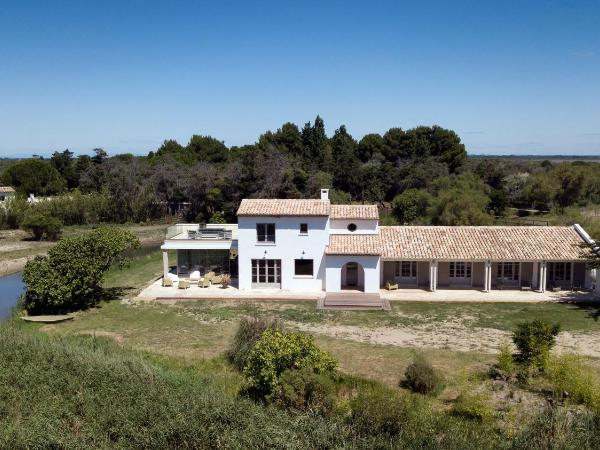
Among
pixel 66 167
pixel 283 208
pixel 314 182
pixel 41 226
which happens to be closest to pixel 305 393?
pixel 283 208

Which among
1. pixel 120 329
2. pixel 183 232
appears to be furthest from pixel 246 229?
pixel 120 329

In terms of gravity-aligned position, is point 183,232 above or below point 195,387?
above

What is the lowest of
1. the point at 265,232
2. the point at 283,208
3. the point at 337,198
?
the point at 265,232

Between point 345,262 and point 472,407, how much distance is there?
14.9 m

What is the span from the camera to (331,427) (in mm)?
13273

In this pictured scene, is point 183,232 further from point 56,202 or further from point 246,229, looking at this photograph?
point 56,202

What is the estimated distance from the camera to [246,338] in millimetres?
19516

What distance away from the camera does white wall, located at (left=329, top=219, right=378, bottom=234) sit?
3058 cm

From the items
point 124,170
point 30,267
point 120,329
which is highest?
point 124,170

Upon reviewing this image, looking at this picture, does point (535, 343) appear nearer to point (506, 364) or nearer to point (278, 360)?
point (506, 364)

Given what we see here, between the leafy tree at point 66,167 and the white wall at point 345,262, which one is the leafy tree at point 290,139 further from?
the white wall at point 345,262

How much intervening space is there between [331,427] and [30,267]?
1855cm

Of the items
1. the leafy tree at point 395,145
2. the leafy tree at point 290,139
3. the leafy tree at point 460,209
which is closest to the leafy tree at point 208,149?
the leafy tree at point 290,139

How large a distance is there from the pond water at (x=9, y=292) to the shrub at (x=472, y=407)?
21.7m
